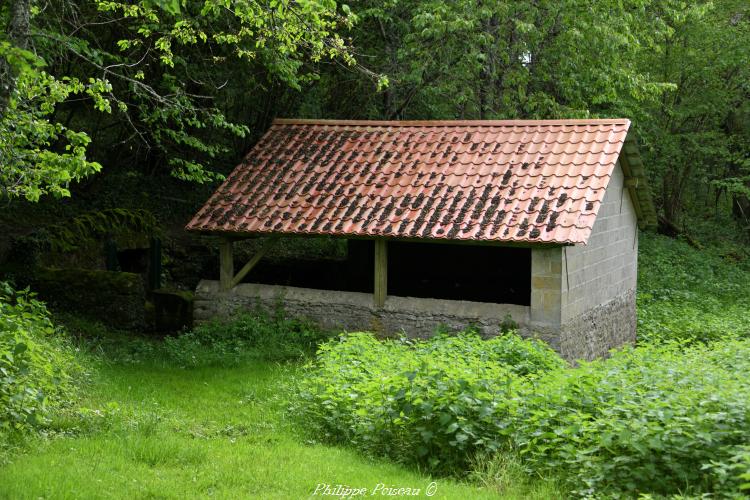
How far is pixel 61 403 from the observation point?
7.91m

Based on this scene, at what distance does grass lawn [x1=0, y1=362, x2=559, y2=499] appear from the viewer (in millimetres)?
5863

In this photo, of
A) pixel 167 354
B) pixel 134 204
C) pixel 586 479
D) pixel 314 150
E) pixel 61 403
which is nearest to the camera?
pixel 586 479

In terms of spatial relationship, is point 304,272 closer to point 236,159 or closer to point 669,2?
point 236,159

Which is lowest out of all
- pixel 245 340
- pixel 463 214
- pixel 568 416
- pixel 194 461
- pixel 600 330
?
pixel 600 330

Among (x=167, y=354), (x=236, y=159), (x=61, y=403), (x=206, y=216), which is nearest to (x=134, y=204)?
(x=236, y=159)

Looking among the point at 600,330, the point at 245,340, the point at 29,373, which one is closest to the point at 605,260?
the point at 600,330

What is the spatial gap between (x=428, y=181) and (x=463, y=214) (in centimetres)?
112

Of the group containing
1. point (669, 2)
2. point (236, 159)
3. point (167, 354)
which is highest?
point (669, 2)

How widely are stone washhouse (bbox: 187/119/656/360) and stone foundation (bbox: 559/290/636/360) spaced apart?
3 centimetres

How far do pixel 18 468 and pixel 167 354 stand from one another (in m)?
5.11

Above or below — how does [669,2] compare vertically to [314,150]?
above

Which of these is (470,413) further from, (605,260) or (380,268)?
(605,260)

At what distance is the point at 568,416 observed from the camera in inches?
253

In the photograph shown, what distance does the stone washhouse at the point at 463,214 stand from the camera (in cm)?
1092
